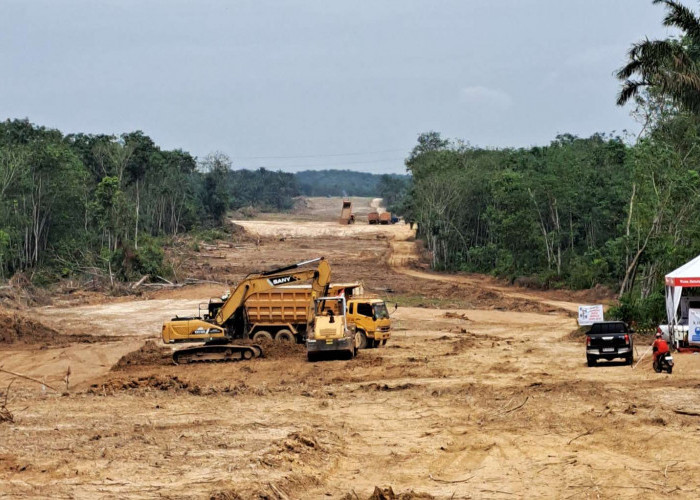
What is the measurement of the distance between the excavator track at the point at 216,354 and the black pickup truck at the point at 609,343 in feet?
36.6

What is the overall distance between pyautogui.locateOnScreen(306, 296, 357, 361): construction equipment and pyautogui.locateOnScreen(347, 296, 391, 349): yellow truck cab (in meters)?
2.29

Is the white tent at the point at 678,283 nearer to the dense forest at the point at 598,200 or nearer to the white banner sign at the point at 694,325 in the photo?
the white banner sign at the point at 694,325

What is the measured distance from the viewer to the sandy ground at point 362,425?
15.6 m

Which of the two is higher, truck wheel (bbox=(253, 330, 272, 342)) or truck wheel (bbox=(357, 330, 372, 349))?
truck wheel (bbox=(253, 330, 272, 342))

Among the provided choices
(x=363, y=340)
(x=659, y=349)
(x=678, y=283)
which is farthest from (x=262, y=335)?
(x=678, y=283)

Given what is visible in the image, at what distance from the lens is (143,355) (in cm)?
3391

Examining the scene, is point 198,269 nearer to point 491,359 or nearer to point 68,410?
point 491,359

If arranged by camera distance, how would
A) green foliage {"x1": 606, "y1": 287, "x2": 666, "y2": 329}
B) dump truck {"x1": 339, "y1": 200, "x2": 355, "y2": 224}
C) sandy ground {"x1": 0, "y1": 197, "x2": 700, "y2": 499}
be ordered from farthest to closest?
dump truck {"x1": 339, "y1": 200, "x2": 355, "y2": 224}, green foliage {"x1": 606, "y1": 287, "x2": 666, "y2": 329}, sandy ground {"x1": 0, "y1": 197, "x2": 700, "y2": 499}

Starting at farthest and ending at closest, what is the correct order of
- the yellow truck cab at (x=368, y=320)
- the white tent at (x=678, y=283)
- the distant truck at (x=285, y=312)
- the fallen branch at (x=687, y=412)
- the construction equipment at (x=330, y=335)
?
the yellow truck cab at (x=368, y=320), the distant truck at (x=285, y=312), the construction equipment at (x=330, y=335), the white tent at (x=678, y=283), the fallen branch at (x=687, y=412)

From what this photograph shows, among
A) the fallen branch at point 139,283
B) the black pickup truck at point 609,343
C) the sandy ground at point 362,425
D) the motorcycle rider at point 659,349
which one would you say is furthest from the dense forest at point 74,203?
the motorcycle rider at point 659,349

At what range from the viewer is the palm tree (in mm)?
32375

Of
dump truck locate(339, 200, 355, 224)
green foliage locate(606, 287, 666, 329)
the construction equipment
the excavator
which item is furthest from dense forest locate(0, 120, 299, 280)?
dump truck locate(339, 200, 355, 224)

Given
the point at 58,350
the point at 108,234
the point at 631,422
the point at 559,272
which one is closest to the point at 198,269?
the point at 108,234

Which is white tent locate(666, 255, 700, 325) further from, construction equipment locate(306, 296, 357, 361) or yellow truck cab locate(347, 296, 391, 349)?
construction equipment locate(306, 296, 357, 361)
